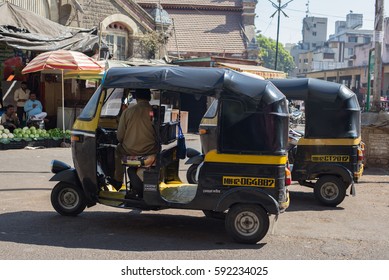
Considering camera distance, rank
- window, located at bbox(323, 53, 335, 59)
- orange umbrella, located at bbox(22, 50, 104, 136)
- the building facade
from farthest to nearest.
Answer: window, located at bbox(323, 53, 335, 59), the building facade, orange umbrella, located at bbox(22, 50, 104, 136)

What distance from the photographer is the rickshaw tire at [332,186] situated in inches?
381

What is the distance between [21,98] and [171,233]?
1283 centimetres

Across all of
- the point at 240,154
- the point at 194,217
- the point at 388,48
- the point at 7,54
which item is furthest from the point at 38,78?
the point at 388,48

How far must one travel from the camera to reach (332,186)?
977cm

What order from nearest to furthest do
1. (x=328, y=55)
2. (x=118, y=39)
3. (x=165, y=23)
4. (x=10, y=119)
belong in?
(x=10, y=119), (x=118, y=39), (x=165, y=23), (x=328, y=55)

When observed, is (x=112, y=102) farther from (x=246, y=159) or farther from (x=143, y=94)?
(x=246, y=159)

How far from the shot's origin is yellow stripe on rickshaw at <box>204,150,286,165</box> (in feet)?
22.2

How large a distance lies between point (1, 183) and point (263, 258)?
20.3ft

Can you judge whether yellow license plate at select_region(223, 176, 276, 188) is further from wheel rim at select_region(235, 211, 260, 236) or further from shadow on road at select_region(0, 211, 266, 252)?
shadow on road at select_region(0, 211, 266, 252)

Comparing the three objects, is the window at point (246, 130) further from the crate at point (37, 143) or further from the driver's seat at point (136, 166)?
the crate at point (37, 143)

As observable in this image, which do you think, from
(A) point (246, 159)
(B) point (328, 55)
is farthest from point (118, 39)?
(B) point (328, 55)

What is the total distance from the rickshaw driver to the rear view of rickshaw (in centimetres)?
336

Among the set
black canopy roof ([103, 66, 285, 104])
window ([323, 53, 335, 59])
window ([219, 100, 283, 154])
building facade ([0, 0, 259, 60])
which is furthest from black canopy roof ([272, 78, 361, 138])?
window ([323, 53, 335, 59])

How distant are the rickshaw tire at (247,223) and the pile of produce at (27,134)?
10265 millimetres
